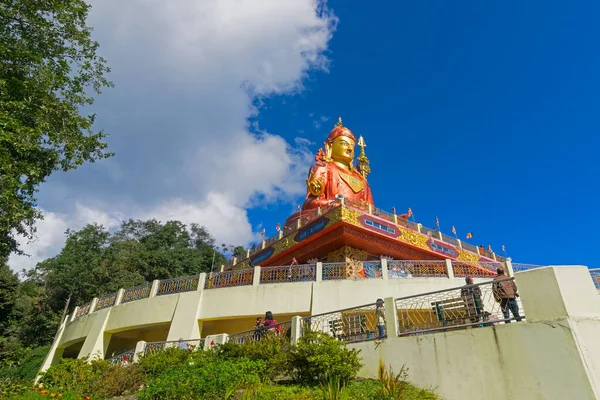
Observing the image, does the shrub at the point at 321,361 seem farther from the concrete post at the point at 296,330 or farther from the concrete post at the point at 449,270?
the concrete post at the point at 449,270

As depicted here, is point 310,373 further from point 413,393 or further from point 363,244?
point 363,244

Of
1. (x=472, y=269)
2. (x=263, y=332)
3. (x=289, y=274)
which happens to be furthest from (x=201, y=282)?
(x=472, y=269)

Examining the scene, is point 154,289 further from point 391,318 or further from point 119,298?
point 391,318

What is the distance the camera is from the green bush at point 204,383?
6520 millimetres

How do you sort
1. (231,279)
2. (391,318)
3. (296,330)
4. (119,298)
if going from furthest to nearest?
1. (119,298)
2. (231,279)
3. (296,330)
4. (391,318)

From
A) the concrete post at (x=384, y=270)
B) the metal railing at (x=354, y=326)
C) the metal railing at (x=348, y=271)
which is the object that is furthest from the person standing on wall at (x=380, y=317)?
the metal railing at (x=348, y=271)

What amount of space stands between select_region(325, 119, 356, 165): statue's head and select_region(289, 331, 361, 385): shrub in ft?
66.3

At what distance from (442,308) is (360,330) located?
78.1 inches

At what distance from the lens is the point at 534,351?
565 cm

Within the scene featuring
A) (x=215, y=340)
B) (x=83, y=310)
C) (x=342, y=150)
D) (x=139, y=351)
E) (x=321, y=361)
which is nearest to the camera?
(x=321, y=361)

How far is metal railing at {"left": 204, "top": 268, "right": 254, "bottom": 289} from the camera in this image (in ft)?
48.4

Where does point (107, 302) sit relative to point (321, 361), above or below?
above

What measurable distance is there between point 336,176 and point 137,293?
44.3 ft

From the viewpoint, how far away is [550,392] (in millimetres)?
5297
